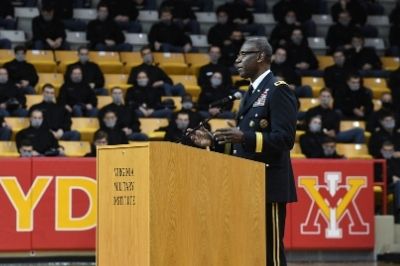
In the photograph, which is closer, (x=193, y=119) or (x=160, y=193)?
(x=160, y=193)

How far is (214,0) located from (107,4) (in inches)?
110

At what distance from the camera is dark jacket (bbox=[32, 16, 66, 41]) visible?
18500 millimetres

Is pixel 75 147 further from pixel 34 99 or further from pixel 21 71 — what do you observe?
pixel 21 71

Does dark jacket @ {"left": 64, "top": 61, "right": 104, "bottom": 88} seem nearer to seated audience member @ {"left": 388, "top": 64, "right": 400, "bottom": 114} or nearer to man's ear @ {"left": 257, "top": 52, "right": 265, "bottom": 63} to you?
seated audience member @ {"left": 388, "top": 64, "right": 400, "bottom": 114}

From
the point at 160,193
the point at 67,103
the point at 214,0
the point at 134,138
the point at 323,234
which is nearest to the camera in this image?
the point at 160,193

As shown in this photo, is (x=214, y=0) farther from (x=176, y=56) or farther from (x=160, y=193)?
(x=160, y=193)

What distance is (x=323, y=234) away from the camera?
13.5 m

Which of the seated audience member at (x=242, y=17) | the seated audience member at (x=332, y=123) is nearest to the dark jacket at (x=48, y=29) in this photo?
the seated audience member at (x=242, y=17)

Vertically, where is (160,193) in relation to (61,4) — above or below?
below

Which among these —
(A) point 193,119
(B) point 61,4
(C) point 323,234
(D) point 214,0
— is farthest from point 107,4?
(C) point 323,234

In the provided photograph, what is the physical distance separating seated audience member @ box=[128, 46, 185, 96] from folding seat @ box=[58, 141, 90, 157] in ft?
8.35

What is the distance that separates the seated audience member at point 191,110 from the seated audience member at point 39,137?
223 centimetres

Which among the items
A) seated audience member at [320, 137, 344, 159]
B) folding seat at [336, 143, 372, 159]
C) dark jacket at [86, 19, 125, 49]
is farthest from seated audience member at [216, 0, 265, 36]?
seated audience member at [320, 137, 344, 159]

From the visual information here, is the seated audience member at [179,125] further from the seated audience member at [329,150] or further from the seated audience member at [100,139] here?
the seated audience member at [329,150]
